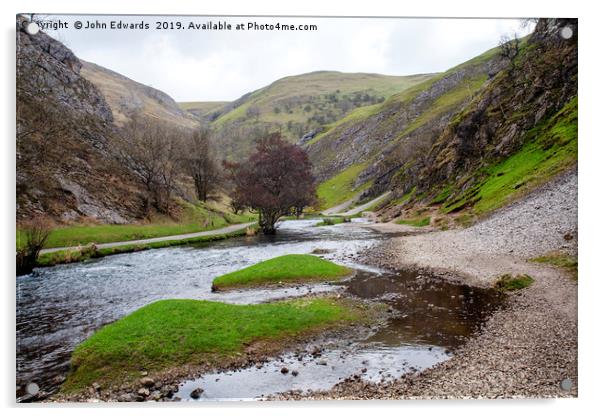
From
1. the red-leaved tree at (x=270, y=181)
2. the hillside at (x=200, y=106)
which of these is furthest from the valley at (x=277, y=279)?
the red-leaved tree at (x=270, y=181)

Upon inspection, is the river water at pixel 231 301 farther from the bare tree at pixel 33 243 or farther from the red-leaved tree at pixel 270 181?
the red-leaved tree at pixel 270 181

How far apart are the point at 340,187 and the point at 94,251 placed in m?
102

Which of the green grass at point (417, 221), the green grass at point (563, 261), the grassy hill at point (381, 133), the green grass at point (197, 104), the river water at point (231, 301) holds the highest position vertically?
the grassy hill at point (381, 133)

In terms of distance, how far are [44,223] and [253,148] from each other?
121ft

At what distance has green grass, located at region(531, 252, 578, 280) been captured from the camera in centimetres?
1188

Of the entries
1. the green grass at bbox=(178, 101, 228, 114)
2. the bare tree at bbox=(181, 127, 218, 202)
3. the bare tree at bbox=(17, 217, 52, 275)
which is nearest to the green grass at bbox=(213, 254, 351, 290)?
the bare tree at bbox=(17, 217, 52, 275)

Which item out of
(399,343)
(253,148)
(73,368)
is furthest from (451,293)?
(253,148)

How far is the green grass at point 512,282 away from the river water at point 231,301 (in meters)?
0.51

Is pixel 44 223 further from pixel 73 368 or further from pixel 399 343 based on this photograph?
pixel 399 343

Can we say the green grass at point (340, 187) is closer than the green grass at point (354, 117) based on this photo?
Yes

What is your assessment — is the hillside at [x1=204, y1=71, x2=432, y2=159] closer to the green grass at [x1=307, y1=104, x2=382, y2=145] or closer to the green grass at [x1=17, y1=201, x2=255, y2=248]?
the green grass at [x1=307, y1=104, x2=382, y2=145]

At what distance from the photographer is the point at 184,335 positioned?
11602 mm

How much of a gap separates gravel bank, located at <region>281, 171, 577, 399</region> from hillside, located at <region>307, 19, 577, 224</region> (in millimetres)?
2036

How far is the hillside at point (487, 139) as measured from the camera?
17.5 m
